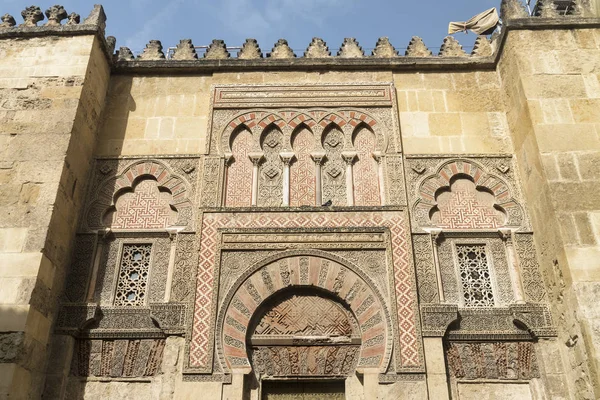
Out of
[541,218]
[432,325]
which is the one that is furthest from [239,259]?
[541,218]

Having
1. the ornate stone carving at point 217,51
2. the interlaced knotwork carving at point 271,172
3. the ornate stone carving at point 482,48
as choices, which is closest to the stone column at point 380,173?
the interlaced knotwork carving at point 271,172

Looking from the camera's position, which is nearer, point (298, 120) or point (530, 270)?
point (530, 270)

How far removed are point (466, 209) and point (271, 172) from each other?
200 centimetres

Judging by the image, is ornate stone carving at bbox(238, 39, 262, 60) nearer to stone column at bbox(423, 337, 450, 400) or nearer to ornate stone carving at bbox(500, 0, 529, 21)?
ornate stone carving at bbox(500, 0, 529, 21)

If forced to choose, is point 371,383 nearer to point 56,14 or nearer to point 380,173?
point 380,173

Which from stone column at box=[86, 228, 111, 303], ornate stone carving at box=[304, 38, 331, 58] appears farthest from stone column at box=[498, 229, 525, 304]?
stone column at box=[86, 228, 111, 303]

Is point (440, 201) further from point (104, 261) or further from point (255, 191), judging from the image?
point (104, 261)

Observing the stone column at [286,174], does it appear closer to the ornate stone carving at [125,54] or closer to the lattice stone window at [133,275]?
the lattice stone window at [133,275]

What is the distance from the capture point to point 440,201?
545 centimetres

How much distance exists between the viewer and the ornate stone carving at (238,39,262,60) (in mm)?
6332

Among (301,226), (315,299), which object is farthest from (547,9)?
(315,299)

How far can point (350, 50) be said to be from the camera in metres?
6.40

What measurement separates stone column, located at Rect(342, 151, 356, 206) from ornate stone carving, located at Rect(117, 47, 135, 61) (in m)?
2.77

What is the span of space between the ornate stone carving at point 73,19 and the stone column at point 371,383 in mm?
4709
